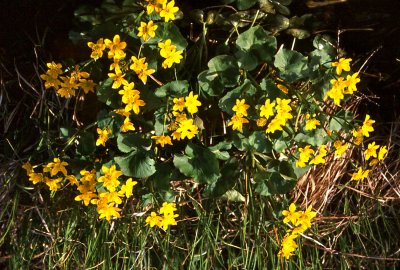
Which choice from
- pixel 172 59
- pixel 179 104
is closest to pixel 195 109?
pixel 179 104

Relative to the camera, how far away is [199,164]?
6.07 ft

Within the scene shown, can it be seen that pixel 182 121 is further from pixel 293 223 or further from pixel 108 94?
pixel 293 223

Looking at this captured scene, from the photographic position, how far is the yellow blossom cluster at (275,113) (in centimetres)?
168

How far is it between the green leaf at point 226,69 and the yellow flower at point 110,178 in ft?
1.33

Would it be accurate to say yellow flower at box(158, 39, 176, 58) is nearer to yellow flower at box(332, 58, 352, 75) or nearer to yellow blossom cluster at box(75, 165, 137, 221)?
yellow blossom cluster at box(75, 165, 137, 221)

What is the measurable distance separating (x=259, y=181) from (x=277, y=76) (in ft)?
1.08

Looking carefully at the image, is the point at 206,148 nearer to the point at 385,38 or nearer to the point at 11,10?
the point at 385,38

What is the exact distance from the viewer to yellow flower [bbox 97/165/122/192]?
174cm

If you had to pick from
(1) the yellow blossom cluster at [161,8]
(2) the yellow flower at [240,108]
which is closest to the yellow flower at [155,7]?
(1) the yellow blossom cluster at [161,8]

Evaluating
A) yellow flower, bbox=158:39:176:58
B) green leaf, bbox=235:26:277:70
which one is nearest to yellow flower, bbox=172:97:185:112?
yellow flower, bbox=158:39:176:58

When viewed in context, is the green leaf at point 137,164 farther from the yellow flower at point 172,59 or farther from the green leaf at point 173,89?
the yellow flower at point 172,59

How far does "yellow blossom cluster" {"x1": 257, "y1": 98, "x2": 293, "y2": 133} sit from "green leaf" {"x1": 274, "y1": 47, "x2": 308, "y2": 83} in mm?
94

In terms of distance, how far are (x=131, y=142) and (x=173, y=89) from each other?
20cm

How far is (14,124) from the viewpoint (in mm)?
2223
